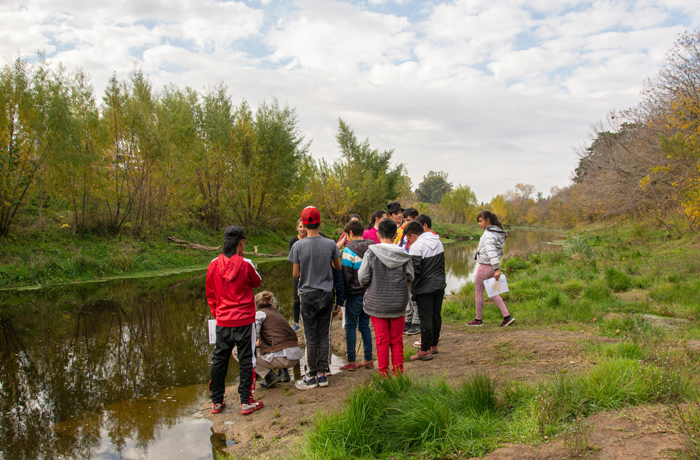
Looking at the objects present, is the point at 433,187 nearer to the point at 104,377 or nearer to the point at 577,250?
the point at 577,250

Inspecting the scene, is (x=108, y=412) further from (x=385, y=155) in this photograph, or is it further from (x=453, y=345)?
(x=385, y=155)

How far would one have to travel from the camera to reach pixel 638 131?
805 inches

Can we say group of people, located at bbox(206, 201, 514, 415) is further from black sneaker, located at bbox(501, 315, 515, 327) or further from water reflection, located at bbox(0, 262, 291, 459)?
black sneaker, located at bbox(501, 315, 515, 327)

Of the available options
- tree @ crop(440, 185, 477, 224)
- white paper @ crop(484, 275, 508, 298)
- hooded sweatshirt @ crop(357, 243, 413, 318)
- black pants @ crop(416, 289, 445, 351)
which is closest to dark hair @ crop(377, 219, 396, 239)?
hooded sweatshirt @ crop(357, 243, 413, 318)

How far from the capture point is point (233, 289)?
4215mm

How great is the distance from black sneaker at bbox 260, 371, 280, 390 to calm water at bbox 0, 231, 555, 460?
581 mm

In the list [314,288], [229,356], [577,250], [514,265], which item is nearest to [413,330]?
[314,288]

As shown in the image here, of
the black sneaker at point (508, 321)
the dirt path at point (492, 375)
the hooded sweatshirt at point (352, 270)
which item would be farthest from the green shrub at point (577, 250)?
the hooded sweatshirt at point (352, 270)

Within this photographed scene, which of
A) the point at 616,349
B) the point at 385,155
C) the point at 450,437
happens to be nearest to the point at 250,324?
the point at 450,437

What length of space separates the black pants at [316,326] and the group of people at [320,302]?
0.04 feet

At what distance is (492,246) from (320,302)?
3.17 metres

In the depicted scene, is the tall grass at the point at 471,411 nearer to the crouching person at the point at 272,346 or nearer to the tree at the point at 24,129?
the crouching person at the point at 272,346

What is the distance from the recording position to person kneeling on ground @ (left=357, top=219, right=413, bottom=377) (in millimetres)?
4277

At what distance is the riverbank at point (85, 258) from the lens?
1198cm
